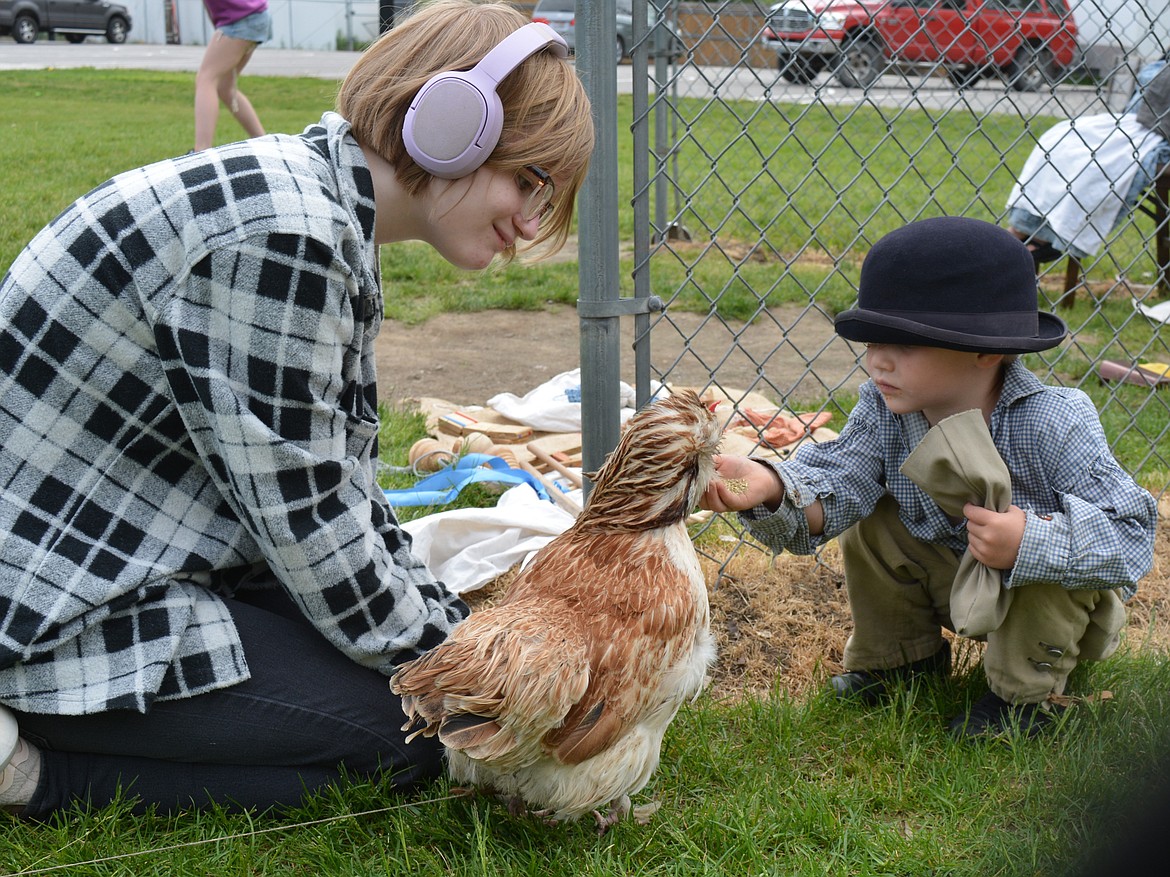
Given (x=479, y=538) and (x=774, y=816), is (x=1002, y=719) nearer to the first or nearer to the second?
(x=774, y=816)

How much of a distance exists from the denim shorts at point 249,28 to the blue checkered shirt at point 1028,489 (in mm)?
6383

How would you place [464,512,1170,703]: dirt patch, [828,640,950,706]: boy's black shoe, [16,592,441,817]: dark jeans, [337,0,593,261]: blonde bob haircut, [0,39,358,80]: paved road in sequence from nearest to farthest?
[337,0,593,261]: blonde bob haircut, [16,592,441,817]: dark jeans, [828,640,950,706]: boy's black shoe, [464,512,1170,703]: dirt patch, [0,39,358,80]: paved road

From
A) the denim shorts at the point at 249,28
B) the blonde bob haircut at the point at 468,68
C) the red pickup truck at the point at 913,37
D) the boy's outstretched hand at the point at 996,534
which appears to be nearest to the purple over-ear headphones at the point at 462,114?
the blonde bob haircut at the point at 468,68

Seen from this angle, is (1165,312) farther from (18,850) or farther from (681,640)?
(18,850)

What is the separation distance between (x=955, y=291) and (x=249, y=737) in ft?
5.55

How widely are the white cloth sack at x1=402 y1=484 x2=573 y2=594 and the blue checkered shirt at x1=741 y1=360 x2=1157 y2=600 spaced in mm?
871

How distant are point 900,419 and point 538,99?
45.9 inches

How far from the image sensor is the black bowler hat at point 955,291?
2.28 meters

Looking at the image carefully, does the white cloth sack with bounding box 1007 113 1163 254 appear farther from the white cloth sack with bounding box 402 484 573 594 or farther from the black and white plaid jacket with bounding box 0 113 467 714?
the black and white plaid jacket with bounding box 0 113 467 714

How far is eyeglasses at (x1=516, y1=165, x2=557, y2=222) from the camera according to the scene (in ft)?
6.92

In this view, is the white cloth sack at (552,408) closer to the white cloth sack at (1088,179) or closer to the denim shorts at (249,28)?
the white cloth sack at (1088,179)

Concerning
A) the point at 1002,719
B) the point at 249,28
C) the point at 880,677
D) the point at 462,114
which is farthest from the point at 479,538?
the point at 249,28

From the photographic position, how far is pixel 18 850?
2.08 metres

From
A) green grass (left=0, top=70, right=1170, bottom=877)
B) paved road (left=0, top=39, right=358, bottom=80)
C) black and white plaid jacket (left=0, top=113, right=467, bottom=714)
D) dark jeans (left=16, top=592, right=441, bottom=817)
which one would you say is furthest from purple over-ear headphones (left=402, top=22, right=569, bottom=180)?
paved road (left=0, top=39, right=358, bottom=80)
